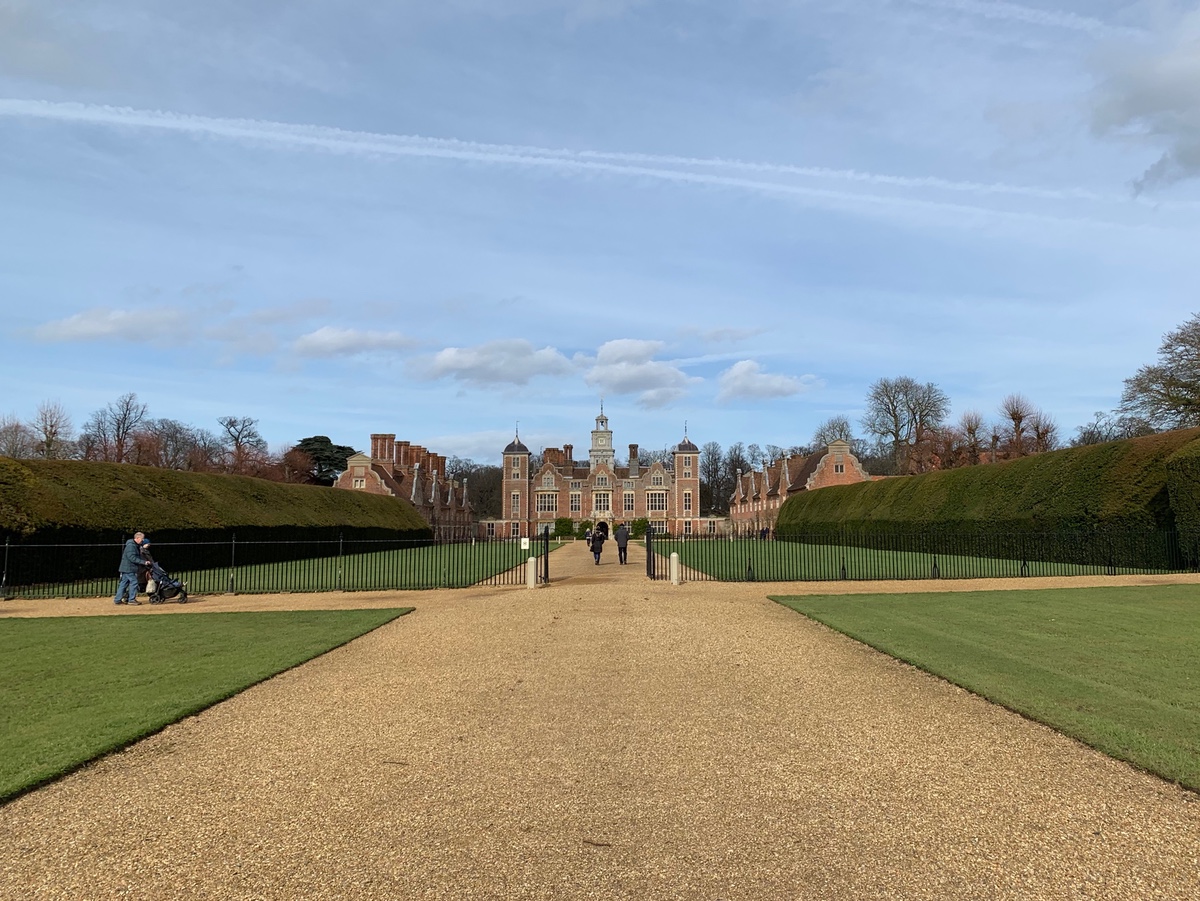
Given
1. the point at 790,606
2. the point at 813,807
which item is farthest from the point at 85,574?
the point at 813,807

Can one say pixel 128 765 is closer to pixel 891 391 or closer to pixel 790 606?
pixel 790 606

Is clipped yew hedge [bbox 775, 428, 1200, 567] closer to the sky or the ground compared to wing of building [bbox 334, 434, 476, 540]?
closer to the ground

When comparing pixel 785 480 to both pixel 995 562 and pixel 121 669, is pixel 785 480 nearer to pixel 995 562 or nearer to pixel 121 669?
pixel 995 562

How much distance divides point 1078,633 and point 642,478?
6681 cm

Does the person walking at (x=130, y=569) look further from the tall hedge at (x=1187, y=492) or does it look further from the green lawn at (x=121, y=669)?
the tall hedge at (x=1187, y=492)

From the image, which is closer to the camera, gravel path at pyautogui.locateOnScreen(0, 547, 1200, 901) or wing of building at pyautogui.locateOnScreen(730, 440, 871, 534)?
gravel path at pyautogui.locateOnScreen(0, 547, 1200, 901)

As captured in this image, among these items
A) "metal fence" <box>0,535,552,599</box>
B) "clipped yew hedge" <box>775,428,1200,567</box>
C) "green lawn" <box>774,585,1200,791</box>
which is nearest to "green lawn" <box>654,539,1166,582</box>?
"clipped yew hedge" <box>775,428,1200,567</box>

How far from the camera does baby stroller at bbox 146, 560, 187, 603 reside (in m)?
16.4

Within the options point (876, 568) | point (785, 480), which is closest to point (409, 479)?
point (785, 480)

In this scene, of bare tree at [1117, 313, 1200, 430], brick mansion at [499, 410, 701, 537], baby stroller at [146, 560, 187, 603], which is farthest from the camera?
brick mansion at [499, 410, 701, 537]

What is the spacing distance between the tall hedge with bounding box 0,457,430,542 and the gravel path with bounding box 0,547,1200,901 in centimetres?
1532

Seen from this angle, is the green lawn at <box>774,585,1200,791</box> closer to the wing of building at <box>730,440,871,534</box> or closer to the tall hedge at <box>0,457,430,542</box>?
the tall hedge at <box>0,457,430,542</box>

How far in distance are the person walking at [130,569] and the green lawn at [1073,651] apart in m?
13.2

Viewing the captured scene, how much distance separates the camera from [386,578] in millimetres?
21594
